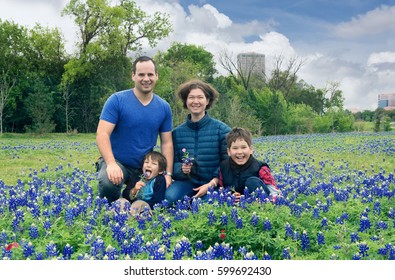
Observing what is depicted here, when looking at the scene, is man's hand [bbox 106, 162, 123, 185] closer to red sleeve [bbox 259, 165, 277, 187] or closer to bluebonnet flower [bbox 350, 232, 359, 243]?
red sleeve [bbox 259, 165, 277, 187]

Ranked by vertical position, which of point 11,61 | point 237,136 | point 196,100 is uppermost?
point 11,61

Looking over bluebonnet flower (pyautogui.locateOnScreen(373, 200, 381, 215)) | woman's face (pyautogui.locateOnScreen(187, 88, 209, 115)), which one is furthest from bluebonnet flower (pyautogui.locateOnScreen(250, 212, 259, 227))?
woman's face (pyautogui.locateOnScreen(187, 88, 209, 115))

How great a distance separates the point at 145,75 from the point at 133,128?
788 mm

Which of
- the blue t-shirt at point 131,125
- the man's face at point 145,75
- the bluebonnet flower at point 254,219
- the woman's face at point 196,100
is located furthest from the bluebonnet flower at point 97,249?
the woman's face at point 196,100

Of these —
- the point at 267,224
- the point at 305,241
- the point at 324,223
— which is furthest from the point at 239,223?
the point at 324,223

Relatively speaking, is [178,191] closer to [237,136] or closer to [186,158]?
[186,158]

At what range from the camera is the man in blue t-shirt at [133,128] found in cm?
670

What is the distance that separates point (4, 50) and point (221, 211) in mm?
41082

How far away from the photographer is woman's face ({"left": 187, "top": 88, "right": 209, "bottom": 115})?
22.8 feet

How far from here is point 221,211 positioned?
536cm

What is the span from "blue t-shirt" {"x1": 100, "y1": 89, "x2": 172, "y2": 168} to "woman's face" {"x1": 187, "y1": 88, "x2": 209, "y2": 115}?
490 millimetres

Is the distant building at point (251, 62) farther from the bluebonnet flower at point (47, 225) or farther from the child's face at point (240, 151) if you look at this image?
the bluebonnet flower at point (47, 225)

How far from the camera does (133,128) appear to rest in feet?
22.7

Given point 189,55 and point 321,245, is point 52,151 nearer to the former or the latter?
point 321,245
